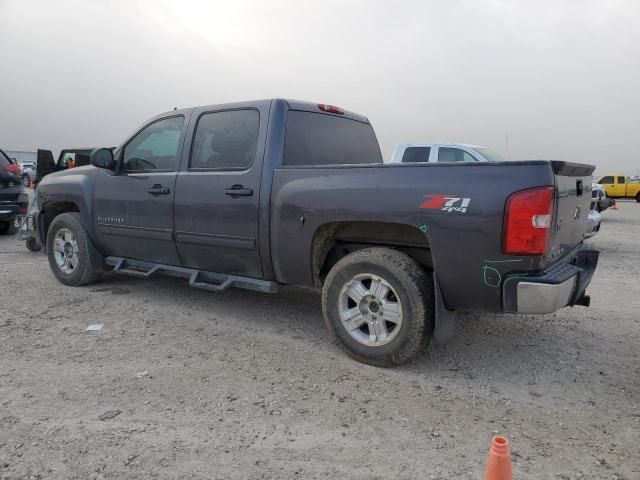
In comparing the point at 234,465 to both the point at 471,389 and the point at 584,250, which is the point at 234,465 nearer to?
the point at 471,389

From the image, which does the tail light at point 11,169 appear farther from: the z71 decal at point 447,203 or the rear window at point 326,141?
the z71 decal at point 447,203

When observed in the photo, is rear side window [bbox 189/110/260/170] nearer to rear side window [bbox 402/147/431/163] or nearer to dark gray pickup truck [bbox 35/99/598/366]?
dark gray pickup truck [bbox 35/99/598/366]

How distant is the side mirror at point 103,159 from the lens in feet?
16.8

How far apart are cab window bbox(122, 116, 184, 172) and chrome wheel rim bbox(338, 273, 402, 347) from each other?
2200mm

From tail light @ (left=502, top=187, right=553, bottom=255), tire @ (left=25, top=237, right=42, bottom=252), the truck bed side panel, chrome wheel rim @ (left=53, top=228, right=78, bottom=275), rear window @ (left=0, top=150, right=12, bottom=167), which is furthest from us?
rear window @ (left=0, top=150, right=12, bottom=167)

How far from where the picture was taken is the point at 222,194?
4285 mm

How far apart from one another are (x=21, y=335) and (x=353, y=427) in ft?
9.82

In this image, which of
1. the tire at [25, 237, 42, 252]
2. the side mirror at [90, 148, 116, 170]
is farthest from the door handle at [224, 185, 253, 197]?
the tire at [25, 237, 42, 252]

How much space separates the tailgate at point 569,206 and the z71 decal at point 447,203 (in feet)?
1.76

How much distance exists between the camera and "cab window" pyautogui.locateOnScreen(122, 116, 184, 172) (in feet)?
15.9

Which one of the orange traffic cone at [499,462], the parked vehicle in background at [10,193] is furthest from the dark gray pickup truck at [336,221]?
the parked vehicle in background at [10,193]

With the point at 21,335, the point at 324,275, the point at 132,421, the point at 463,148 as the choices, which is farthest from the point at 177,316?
the point at 463,148

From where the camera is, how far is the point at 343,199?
3.61 meters

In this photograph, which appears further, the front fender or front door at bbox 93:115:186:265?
the front fender
